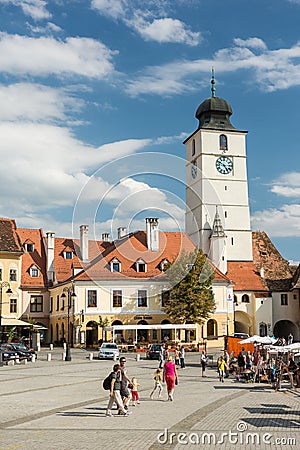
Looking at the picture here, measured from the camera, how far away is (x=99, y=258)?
71.2m

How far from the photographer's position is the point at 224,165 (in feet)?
302

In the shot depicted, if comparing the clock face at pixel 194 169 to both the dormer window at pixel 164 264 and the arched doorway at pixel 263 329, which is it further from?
the dormer window at pixel 164 264

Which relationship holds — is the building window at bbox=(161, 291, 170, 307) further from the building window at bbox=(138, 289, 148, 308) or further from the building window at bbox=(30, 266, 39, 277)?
the building window at bbox=(30, 266, 39, 277)

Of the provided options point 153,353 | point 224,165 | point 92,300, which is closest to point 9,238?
point 92,300

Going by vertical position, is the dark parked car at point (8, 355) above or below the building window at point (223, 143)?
below

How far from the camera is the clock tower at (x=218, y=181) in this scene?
87.1 m

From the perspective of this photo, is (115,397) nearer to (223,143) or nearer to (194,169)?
(223,143)

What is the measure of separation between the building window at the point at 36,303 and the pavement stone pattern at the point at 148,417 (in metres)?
43.1

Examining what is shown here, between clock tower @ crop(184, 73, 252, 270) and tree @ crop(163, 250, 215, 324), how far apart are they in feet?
67.5

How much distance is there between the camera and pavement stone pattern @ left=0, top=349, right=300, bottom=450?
46.3 ft

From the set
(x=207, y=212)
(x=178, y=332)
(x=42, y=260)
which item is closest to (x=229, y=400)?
(x=178, y=332)

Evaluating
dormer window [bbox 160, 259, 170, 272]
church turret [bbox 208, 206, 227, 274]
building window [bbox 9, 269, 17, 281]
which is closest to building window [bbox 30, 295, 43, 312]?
building window [bbox 9, 269, 17, 281]

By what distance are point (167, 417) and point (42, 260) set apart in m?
60.5

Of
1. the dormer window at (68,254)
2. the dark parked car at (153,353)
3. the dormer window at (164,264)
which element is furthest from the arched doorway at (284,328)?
the dark parked car at (153,353)
